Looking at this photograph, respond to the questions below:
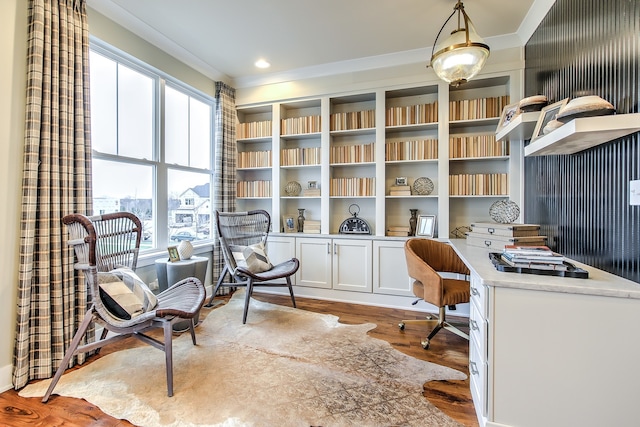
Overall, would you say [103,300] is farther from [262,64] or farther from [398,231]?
[262,64]

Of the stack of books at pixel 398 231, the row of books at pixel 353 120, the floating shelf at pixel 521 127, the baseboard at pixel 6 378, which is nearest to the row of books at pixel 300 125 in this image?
the row of books at pixel 353 120

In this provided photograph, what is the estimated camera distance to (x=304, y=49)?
323 cm

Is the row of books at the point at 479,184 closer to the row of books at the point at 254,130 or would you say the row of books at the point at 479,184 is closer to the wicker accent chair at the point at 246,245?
the wicker accent chair at the point at 246,245

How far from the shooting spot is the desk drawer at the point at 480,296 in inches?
58.0

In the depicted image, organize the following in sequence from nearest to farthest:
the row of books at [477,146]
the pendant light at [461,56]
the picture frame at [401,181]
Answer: the pendant light at [461,56], the row of books at [477,146], the picture frame at [401,181]

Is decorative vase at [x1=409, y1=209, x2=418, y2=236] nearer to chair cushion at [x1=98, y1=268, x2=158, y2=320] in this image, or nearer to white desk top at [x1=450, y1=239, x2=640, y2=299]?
white desk top at [x1=450, y1=239, x2=640, y2=299]

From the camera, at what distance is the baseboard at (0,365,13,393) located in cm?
183

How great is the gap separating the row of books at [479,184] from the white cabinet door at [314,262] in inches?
61.0

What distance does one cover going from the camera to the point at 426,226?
337 centimetres

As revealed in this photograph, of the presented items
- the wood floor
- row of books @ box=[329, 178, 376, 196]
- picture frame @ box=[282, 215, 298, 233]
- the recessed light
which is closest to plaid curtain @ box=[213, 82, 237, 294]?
the recessed light

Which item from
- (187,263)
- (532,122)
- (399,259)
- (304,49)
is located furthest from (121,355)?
(532,122)

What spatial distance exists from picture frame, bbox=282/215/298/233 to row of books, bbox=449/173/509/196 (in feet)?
6.42

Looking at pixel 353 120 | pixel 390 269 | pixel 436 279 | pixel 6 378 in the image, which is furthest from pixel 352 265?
pixel 6 378

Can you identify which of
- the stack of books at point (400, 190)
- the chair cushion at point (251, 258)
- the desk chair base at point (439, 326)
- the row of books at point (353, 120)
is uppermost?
the row of books at point (353, 120)
